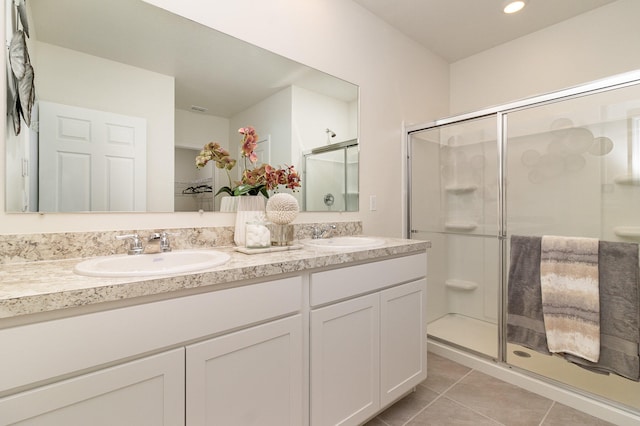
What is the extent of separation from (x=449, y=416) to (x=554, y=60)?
264 cm

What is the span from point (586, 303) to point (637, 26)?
1.91m

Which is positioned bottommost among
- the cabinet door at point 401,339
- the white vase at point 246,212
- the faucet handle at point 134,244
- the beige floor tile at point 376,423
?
the beige floor tile at point 376,423

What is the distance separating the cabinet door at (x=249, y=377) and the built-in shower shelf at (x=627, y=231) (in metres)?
1.90

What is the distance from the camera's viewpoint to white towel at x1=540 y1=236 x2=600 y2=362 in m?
1.47

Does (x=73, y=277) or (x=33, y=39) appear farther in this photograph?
(x=33, y=39)

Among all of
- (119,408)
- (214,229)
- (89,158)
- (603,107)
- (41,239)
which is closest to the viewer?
(119,408)

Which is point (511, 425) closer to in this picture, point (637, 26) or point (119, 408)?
point (119, 408)

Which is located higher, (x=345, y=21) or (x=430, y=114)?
(x=345, y=21)

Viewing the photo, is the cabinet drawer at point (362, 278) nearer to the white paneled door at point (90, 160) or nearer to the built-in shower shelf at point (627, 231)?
the white paneled door at point (90, 160)

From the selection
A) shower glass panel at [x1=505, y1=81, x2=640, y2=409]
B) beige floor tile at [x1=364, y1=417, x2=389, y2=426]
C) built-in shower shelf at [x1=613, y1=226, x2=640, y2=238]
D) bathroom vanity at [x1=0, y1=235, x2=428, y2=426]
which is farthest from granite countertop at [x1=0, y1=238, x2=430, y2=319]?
built-in shower shelf at [x1=613, y1=226, x2=640, y2=238]

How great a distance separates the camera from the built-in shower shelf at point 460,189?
2404mm

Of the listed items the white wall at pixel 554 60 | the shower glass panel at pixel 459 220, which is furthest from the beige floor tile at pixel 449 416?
the white wall at pixel 554 60

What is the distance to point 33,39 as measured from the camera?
1.05m

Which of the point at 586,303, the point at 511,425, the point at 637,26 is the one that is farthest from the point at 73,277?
the point at 637,26
